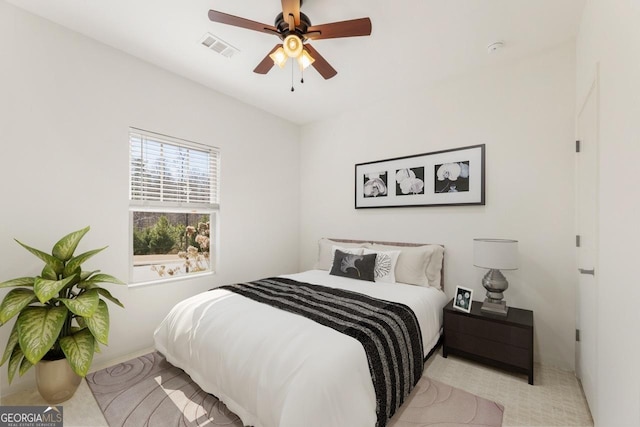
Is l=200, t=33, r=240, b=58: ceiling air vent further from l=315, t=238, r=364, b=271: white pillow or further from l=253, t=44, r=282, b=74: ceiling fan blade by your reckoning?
l=315, t=238, r=364, b=271: white pillow

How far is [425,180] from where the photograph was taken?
307cm

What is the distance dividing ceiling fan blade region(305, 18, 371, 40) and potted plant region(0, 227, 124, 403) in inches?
87.4

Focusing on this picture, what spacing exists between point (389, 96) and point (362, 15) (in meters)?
1.41

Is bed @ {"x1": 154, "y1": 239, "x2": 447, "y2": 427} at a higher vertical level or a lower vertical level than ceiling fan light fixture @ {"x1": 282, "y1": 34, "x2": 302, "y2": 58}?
lower

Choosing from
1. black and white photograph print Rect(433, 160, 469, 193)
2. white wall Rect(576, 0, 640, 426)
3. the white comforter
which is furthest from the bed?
black and white photograph print Rect(433, 160, 469, 193)

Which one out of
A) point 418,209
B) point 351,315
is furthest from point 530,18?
point 351,315

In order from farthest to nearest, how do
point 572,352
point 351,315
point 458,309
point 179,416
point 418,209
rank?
point 418,209 < point 458,309 < point 572,352 < point 351,315 < point 179,416

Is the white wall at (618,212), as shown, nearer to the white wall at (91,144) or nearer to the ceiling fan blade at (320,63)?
the ceiling fan blade at (320,63)

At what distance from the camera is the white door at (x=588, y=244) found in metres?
1.66

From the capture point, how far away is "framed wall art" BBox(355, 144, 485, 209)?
276 centimetres

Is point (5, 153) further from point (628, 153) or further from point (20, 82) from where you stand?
point (628, 153)

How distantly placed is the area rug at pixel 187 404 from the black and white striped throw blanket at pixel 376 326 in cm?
14

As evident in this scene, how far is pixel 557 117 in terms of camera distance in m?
2.36

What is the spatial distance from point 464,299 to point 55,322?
10.0 feet
